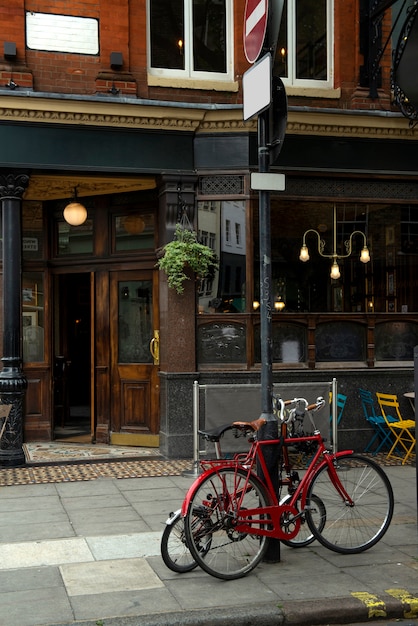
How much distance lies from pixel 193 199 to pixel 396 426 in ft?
13.4

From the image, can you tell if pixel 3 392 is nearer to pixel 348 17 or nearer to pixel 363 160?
pixel 363 160

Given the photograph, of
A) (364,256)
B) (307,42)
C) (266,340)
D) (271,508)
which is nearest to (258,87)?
(266,340)

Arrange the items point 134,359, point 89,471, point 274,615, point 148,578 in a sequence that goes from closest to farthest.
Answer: point 274,615 < point 148,578 < point 89,471 < point 134,359

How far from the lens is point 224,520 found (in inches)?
225

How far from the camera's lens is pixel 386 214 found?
11320mm

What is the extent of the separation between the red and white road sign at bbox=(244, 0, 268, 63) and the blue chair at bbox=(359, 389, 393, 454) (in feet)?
19.1

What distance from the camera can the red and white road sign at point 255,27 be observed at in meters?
6.05

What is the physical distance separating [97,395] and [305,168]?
4508 millimetres

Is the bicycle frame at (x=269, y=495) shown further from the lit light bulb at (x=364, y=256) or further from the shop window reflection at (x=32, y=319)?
the shop window reflection at (x=32, y=319)

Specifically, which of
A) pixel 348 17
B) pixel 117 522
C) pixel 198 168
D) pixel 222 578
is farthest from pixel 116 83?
pixel 222 578

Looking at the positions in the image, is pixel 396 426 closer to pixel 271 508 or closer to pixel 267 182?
pixel 271 508

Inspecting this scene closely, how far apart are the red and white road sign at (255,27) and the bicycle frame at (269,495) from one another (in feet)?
10.3

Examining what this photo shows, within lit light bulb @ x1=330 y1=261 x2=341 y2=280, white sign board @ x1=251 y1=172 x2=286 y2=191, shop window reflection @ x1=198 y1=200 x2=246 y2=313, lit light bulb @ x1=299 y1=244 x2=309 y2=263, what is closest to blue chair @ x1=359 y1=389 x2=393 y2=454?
lit light bulb @ x1=330 y1=261 x2=341 y2=280

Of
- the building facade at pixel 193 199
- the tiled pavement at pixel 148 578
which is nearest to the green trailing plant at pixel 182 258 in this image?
the building facade at pixel 193 199
